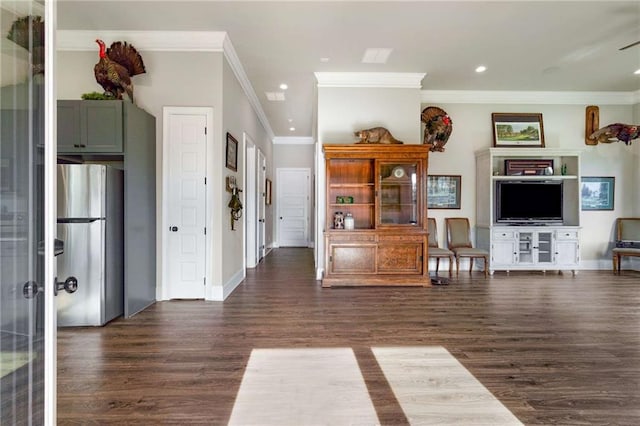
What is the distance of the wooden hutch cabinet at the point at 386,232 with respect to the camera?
15.9ft

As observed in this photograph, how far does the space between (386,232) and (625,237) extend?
487 cm

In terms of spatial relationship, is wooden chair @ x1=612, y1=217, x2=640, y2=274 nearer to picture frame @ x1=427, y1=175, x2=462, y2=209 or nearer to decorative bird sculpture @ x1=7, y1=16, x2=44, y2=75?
picture frame @ x1=427, y1=175, x2=462, y2=209

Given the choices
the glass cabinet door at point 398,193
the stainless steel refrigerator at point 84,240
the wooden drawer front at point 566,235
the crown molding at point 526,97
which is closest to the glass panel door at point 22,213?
the stainless steel refrigerator at point 84,240

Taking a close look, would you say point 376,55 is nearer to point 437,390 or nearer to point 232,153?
point 232,153

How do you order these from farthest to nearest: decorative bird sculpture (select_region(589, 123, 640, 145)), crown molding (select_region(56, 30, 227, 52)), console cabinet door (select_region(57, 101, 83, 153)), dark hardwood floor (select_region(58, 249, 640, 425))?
decorative bird sculpture (select_region(589, 123, 640, 145)), crown molding (select_region(56, 30, 227, 52)), console cabinet door (select_region(57, 101, 83, 153)), dark hardwood floor (select_region(58, 249, 640, 425))

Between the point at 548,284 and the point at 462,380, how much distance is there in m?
3.85

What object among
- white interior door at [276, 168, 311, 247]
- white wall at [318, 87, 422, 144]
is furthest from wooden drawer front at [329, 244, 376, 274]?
white interior door at [276, 168, 311, 247]

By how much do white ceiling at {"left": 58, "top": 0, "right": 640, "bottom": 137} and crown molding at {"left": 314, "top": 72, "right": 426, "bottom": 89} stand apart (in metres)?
0.13

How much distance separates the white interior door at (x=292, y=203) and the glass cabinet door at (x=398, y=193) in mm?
5023

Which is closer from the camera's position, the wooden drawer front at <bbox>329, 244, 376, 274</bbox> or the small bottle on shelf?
the wooden drawer front at <bbox>329, 244, 376, 274</bbox>

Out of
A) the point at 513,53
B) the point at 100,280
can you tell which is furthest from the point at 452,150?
the point at 100,280

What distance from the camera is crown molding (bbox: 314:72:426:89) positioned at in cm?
524

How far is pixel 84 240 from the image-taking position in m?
3.14

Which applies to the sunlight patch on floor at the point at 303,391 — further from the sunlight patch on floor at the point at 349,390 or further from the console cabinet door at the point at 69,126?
the console cabinet door at the point at 69,126
